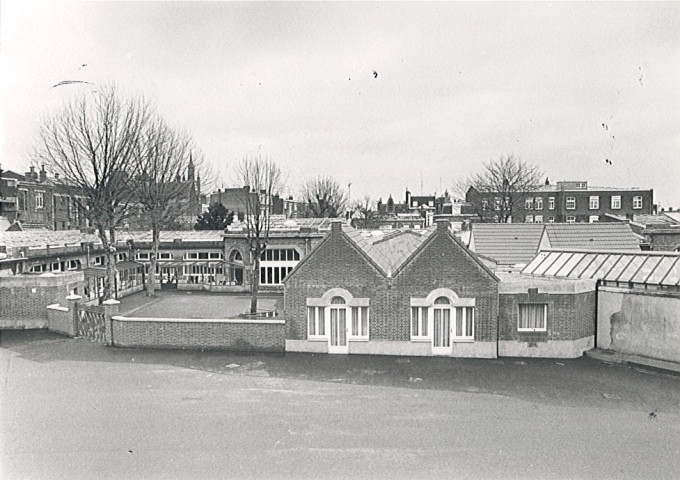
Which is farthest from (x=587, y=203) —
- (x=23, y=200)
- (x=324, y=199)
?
(x=23, y=200)

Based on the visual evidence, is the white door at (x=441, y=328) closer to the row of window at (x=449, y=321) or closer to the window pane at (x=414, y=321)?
the row of window at (x=449, y=321)

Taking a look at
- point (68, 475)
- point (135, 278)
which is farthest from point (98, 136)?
point (68, 475)

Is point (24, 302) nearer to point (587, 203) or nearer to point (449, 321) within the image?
point (449, 321)

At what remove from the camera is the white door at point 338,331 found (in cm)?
1794

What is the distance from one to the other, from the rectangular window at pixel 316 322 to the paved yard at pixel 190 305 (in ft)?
28.9

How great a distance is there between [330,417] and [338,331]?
6.13 m

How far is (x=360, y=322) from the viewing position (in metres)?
18.0

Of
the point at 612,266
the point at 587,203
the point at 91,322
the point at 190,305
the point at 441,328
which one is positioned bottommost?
the point at 190,305

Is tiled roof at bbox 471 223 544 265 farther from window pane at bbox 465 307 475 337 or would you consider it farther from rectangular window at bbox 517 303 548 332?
window pane at bbox 465 307 475 337

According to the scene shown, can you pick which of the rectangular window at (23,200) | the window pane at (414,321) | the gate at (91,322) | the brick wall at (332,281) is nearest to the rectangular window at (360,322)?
the brick wall at (332,281)

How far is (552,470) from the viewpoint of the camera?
30.9 ft

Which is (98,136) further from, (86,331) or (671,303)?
(671,303)

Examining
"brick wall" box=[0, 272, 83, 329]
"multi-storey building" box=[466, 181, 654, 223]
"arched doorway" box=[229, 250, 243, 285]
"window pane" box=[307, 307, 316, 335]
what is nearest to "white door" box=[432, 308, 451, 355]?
"window pane" box=[307, 307, 316, 335]

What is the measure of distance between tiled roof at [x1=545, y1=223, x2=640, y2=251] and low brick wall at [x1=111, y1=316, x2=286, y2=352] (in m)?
17.8
